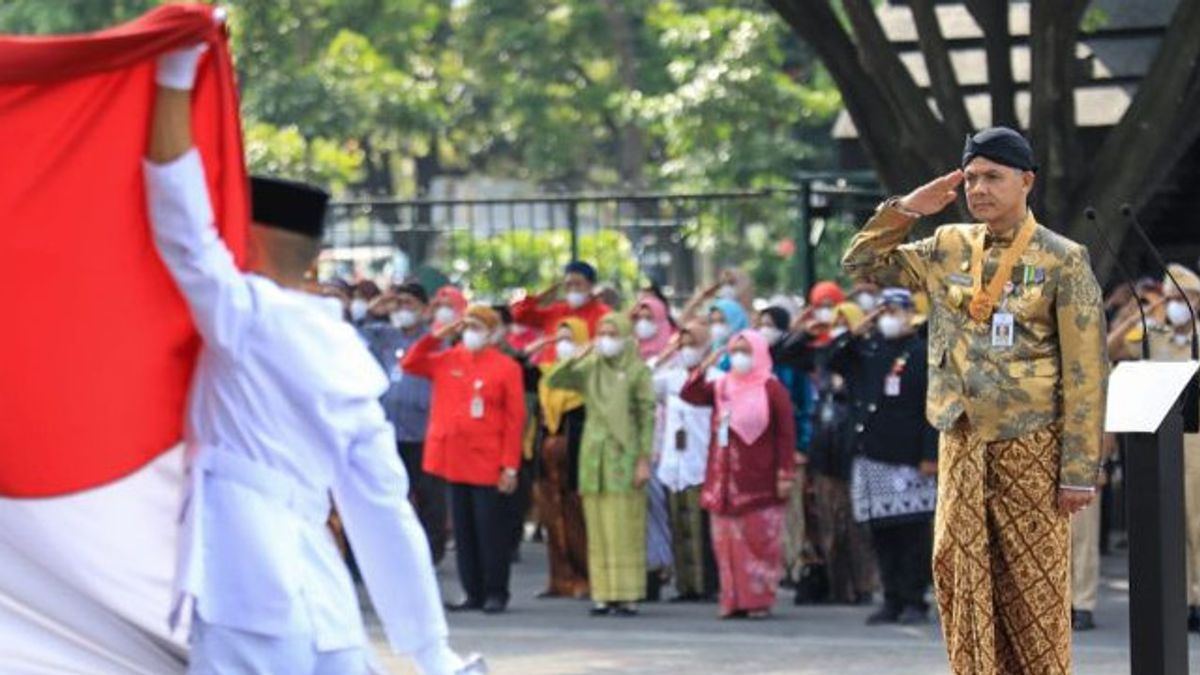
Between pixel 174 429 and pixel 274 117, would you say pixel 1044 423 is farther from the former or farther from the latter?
pixel 274 117

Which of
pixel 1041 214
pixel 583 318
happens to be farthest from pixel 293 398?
A: pixel 583 318

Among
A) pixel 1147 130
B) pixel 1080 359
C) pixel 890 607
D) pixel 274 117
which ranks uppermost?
pixel 274 117

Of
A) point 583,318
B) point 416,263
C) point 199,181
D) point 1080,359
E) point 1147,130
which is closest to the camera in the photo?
point 199,181

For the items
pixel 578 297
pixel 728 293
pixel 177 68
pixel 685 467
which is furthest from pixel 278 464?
pixel 728 293

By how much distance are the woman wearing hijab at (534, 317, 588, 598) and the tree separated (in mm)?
2710

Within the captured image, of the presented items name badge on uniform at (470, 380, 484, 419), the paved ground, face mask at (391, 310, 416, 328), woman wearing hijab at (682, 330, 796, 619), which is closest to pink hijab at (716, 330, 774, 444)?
woman wearing hijab at (682, 330, 796, 619)

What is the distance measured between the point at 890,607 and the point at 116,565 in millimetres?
9994

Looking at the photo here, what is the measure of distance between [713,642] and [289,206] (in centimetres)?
881

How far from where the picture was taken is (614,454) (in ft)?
56.9

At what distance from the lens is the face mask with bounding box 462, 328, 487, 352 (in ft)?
57.5

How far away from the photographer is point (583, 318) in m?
19.7

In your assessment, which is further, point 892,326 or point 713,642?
point 892,326

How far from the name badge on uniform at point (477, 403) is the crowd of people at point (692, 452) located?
1 cm

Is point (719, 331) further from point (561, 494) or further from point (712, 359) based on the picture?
point (561, 494)
